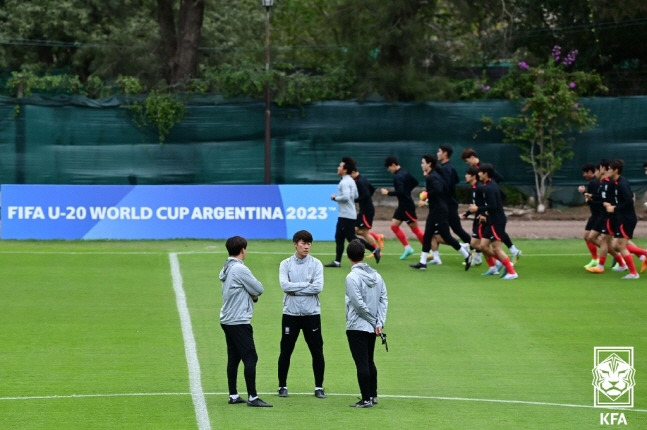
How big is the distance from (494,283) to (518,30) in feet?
54.4

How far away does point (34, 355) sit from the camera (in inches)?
555

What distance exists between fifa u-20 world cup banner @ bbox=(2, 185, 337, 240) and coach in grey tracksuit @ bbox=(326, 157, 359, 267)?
153 inches

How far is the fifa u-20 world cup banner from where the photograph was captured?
24.5 metres

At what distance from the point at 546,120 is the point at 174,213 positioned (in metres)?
10.7

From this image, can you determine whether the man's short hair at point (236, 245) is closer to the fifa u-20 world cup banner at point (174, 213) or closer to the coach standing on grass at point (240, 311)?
the coach standing on grass at point (240, 311)

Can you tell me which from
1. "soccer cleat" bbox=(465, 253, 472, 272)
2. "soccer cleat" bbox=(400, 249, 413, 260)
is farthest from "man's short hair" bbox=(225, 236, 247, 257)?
"soccer cleat" bbox=(400, 249, 413, 260)

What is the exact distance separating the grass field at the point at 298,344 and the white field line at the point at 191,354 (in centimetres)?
3

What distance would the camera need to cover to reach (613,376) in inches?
523

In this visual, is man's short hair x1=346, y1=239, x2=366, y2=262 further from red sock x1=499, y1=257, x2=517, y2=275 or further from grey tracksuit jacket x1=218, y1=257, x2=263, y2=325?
red sock x1=499, y1=257, x2=517, y2=275

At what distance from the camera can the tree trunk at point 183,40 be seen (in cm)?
3388

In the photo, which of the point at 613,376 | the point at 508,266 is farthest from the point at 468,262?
the point at 613,376

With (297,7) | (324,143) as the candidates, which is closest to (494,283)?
(324,143)

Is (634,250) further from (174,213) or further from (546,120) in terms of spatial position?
(546,120)

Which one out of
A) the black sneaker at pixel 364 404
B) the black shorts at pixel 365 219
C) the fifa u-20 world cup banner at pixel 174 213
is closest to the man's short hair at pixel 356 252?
the black sneaker at pixel 364 404
